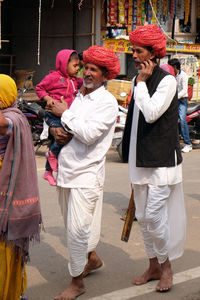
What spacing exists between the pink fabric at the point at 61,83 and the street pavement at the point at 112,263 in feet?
4.21

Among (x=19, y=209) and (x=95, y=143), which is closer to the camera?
(x=19, y=209)

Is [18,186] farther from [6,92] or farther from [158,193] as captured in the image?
[158,193]

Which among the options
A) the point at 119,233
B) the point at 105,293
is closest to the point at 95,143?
the point at 105,293

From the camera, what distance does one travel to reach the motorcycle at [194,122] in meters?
12.2

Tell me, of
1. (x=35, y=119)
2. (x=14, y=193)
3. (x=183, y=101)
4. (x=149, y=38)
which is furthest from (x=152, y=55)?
(x=183, y=101)

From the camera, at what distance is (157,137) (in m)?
4.30

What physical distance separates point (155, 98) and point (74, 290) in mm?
1561

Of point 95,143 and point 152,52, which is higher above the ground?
point 152,52

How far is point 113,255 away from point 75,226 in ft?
3.92

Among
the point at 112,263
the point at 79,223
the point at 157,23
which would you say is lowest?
the point at 112,263

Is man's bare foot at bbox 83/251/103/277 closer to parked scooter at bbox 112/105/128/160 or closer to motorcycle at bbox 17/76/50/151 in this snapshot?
parked scooter at bbox 112/105/128/160

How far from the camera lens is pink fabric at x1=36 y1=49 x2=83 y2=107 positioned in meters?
5.16

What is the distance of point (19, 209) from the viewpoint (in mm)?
3832

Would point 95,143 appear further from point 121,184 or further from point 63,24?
point 63,24
